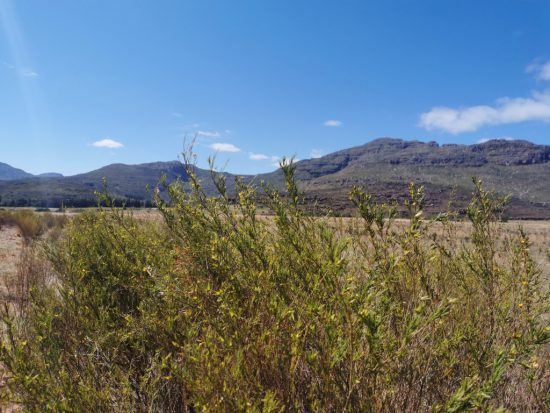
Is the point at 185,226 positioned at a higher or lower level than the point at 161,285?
higher

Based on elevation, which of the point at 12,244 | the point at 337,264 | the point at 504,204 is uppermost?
the point at 504,204

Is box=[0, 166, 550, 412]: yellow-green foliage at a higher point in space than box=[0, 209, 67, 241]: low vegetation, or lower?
higher

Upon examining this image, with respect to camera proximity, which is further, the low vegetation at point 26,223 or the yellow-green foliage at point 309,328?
the low vegetation at point 26,223

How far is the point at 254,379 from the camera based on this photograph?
1.85 meters

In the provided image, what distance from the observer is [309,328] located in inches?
80.1

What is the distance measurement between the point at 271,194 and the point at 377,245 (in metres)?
0.95

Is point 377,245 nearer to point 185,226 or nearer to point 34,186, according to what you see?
point 185,226

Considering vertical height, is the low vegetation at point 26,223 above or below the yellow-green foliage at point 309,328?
below

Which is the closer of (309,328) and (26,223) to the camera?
(309,328)

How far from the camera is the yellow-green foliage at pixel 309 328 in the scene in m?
1.77

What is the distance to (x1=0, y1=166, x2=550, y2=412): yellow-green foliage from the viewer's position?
177cm

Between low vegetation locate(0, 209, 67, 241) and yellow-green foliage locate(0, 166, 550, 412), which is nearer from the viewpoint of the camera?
yellow-green foliage locate(0, 166, 550, 412)

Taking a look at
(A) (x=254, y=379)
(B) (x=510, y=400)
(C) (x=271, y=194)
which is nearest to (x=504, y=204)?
(B) (x=510, y=400)

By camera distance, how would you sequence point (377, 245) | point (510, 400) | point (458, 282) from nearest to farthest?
point (377, 245) < point (510, 400) < point (458, 282)
